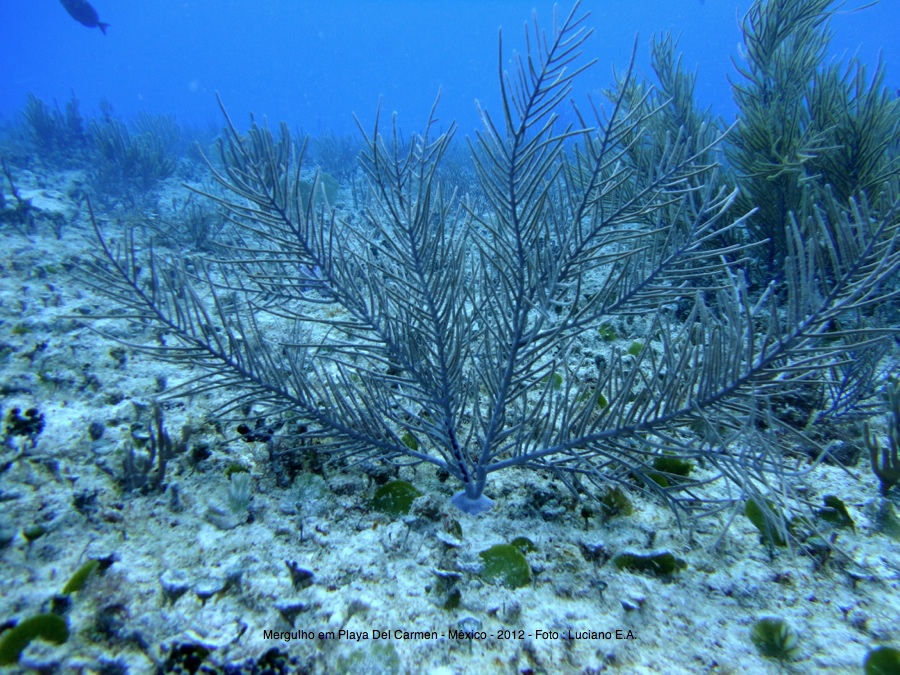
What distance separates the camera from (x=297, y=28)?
506 ft

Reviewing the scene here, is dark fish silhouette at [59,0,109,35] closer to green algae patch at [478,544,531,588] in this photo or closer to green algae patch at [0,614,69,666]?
green algae patch at [0,614,69,666]

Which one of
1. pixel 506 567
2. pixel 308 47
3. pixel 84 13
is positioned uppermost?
A: pixel 308 47

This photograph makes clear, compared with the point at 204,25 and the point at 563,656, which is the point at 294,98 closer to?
the point at 204,25

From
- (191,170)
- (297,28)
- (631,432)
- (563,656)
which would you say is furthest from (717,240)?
(297,28)

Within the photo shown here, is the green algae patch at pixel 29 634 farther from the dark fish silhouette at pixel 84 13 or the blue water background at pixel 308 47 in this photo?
the blue water background at pixel 308 47

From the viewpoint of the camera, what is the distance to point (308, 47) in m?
155

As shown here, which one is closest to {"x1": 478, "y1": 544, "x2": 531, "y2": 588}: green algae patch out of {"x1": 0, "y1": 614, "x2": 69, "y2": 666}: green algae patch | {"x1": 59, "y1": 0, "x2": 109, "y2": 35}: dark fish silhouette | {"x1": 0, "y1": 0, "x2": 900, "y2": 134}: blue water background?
{"x1": 0, "y1": 614, "x2": 69, "y2": 666}: green algae patch

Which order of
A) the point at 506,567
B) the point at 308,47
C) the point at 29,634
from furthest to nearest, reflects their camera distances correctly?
the point at 308,47 → the point at 506,567 → the point at 29,634

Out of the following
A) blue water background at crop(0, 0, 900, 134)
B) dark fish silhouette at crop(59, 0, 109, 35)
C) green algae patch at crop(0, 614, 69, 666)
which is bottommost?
green algae patch at crop(0, 614, 69, 666)

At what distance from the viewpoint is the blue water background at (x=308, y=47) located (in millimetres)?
120188

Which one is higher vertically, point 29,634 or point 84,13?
point 84,13

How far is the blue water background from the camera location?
394ft

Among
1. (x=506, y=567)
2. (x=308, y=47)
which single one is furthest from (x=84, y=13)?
(x=308, y=47)

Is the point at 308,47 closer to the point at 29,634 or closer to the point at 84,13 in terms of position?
the point at 84,13
